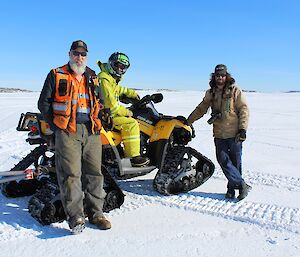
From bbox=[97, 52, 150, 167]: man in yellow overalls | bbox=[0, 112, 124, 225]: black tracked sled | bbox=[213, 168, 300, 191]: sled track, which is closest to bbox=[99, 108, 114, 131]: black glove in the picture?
bbox=[0, 112, 124, 225]: black tracked sled

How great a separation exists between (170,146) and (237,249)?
232 centimetres

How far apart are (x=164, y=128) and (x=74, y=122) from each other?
1.96 m

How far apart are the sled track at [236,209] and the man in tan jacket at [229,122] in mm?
331

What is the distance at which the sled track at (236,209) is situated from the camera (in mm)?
4211

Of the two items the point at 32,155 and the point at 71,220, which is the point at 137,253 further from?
the point at 32,155

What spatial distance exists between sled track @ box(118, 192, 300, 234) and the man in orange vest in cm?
77

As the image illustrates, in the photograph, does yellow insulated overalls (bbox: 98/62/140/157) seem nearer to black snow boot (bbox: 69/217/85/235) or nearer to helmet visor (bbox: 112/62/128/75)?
helmet visor (bbox: 112/62/128/75)

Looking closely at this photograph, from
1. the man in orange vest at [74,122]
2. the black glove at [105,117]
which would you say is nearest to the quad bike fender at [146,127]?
the black glove at [105,117]

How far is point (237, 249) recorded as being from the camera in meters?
3.59

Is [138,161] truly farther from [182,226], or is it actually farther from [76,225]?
[76,225]

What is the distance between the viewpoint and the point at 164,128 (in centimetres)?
557

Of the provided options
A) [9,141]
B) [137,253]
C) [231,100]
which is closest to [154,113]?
[231,100]

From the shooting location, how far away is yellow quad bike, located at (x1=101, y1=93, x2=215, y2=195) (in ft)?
16.8

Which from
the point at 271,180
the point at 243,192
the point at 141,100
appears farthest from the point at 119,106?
the point at 271,180
